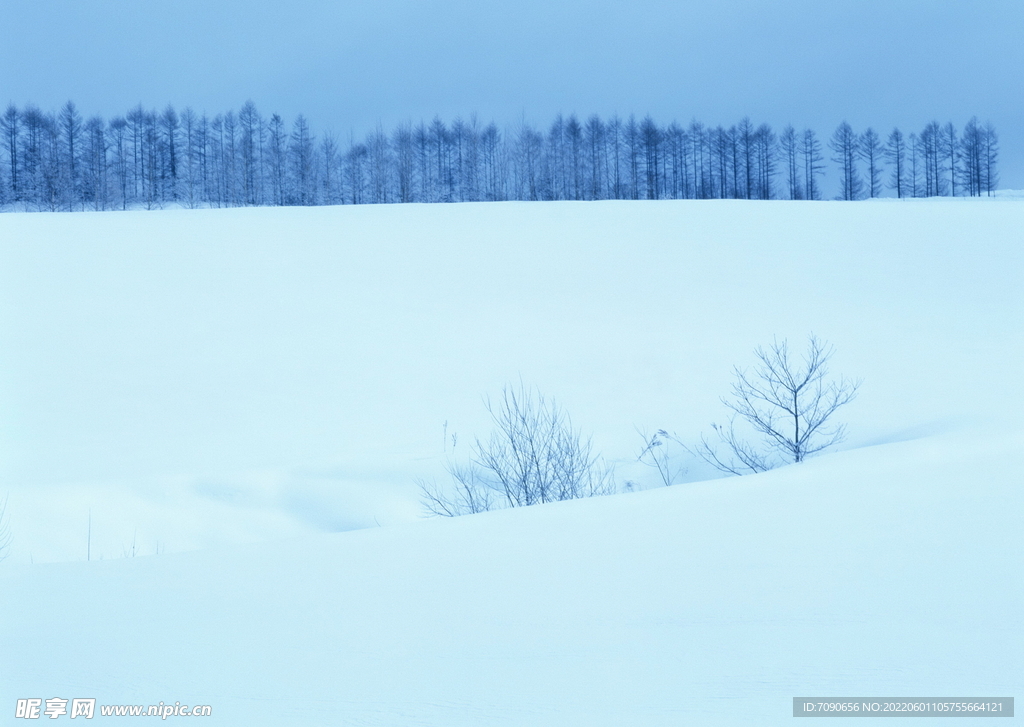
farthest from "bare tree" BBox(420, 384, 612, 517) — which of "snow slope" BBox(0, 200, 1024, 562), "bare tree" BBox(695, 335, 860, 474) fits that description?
"bare tree" BBox(695, 335, 860, 474)

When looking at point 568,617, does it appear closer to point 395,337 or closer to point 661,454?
point 661,454

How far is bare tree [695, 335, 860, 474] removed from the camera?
11.3m

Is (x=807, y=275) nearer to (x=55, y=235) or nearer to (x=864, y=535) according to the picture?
(x=864, y=535)

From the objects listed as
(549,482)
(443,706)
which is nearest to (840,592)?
(443,706)

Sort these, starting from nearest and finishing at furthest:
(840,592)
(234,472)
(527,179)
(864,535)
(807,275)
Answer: (840,592)
(864,535)
(234,472)
(807,275)
(527,179)

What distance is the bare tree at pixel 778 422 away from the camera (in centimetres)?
1133

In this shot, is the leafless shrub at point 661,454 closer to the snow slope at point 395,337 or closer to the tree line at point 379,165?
the snow slope at point 395,337

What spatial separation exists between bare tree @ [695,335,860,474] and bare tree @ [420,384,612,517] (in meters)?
2.13

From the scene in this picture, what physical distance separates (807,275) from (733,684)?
60.7ft

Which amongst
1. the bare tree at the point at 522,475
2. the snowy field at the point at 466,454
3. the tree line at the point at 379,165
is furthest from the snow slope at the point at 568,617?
the tree line at the point at 379,165

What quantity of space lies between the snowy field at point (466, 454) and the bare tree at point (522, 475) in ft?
1.55

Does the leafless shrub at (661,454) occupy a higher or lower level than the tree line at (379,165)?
lower

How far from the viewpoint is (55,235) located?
810 inches

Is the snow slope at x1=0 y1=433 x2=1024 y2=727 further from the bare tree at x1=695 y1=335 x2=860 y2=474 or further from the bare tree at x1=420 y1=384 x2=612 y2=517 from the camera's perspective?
the bare tree at x1=695 y1=335 x2=860 y2=474
